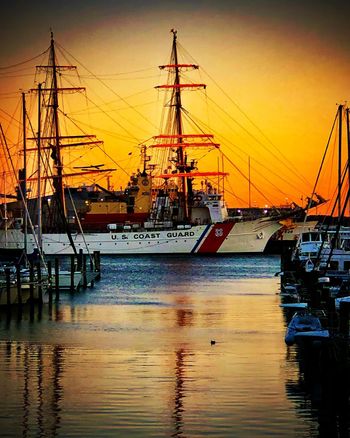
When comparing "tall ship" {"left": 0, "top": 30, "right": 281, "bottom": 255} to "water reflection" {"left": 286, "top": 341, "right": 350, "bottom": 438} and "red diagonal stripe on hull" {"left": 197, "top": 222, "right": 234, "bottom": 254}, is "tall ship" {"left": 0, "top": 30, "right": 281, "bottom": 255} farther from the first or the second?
"water reflection" {"left": 286, "top": 341, "right": 350, "bottom": 438}

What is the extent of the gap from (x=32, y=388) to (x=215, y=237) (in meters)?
116

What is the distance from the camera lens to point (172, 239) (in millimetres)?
144125

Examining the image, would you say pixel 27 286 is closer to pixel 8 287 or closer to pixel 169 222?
pixel 8 287

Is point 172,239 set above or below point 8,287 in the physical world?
above

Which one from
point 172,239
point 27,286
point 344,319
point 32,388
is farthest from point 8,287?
point 172,239

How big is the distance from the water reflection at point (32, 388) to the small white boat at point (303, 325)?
616 cm

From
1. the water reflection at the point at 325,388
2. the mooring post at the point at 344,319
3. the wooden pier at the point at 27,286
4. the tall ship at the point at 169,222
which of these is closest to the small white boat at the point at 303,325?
the water reflection at the point at 325,388

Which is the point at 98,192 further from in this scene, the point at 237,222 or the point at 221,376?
the point at 221,376

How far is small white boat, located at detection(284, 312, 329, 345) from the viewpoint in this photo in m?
32.2

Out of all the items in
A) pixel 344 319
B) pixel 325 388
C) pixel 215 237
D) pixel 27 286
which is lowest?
pixel 325 388

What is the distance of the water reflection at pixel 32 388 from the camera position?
2495 centimetres

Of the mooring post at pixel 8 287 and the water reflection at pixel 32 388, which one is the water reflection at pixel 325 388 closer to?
the water reflection at pixel 32 388

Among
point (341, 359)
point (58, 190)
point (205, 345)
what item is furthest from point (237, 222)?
point (341, 359)

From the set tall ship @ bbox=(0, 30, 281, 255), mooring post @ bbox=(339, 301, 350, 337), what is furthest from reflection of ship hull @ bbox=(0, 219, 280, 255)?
mooring post @ bbox=(339, 301, 350, 337)
